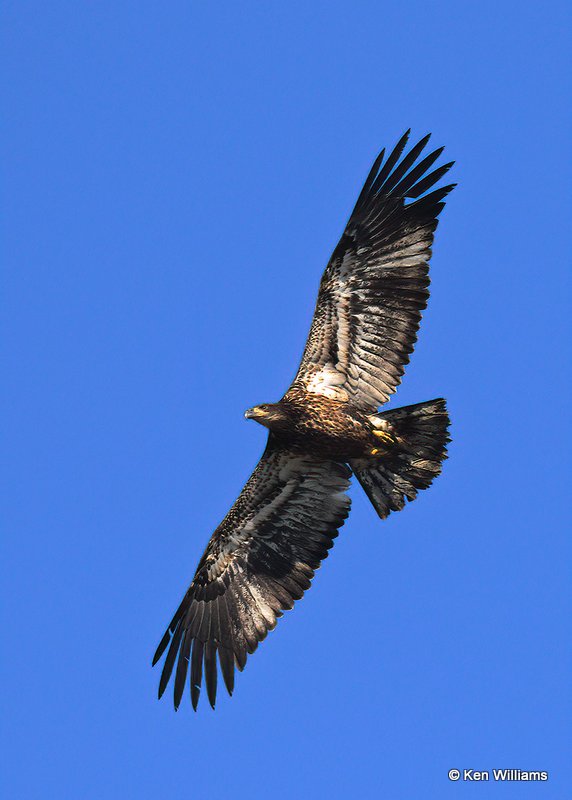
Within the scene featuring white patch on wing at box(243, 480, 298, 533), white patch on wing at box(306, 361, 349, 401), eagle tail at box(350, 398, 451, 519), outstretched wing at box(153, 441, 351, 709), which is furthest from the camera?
white patch on wing at box(243, 480, 298, 533)

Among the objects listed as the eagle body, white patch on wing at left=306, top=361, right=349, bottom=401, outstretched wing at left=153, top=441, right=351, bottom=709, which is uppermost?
white patch on wing at left=306, top=361, right=349, bottom=401

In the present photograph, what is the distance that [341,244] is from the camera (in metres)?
16.7

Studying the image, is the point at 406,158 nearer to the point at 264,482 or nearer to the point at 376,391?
the point at 376,391

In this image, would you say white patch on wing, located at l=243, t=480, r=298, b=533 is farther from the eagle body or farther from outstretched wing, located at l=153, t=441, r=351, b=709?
the eagle body

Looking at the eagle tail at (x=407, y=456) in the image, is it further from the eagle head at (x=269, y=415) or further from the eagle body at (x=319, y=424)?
the eagle head at (x=269, y=415)

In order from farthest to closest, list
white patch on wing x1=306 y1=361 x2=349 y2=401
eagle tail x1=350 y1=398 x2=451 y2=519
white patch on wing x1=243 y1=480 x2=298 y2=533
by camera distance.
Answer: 1. white patch on wing x1=243 y1=480 x2=298 y2=533
2. white patch on wing x1=306 y1=361 x2=349 y2=401
3. eagle tail x1=350 y1=398 x2=451 y2=519

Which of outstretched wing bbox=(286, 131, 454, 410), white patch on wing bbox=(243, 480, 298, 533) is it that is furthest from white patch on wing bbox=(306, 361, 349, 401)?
white patch on wing bbox=(243, 480, 298, 533)

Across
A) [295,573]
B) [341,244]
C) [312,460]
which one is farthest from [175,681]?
[341,244]

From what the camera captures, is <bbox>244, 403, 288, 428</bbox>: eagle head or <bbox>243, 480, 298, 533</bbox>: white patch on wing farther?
<bbox>243, 480, 298, 533</bbox>: white patch on wing

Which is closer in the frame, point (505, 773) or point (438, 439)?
point (438, 439)

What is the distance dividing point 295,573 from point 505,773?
11.7 ft

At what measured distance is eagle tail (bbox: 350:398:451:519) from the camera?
16219mm

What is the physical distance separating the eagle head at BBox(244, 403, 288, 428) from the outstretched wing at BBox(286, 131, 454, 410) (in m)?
0.44

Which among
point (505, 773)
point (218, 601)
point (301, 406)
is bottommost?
point (505, 773)
